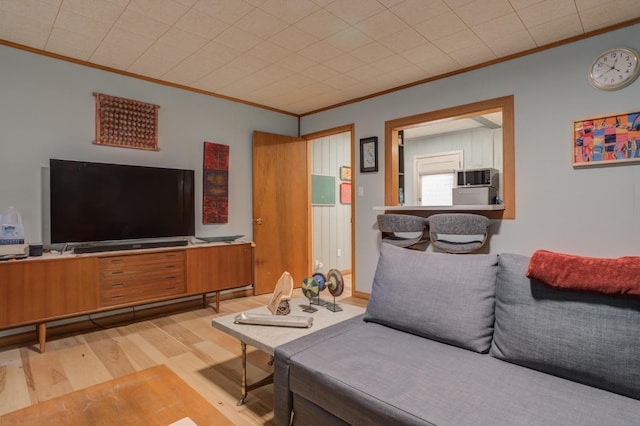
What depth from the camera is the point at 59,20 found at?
2467 millimetres

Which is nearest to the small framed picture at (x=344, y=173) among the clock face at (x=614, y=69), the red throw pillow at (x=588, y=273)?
the clock face at (x=614, y=69)

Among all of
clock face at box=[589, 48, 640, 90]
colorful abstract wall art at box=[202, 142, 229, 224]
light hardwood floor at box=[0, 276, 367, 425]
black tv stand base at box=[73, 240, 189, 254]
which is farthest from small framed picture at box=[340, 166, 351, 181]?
clock face at box=[589, 48, 640, 90]

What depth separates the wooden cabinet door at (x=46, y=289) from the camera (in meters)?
2.46

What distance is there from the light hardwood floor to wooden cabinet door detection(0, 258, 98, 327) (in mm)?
311

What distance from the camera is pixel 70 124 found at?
3119 millimetres

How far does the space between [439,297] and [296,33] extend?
2165mm

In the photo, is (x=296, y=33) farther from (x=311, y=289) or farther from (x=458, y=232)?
(x=458, y=232)

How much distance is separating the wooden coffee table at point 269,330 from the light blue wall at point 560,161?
1.86 meters

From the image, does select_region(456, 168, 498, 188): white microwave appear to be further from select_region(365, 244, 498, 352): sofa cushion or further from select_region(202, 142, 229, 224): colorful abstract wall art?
select_region(202, 142, 229, 224): colorful abstract wall art

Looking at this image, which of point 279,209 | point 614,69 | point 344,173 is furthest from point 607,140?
point 344,173

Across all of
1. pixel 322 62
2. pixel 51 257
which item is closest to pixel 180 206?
pixel 51 257

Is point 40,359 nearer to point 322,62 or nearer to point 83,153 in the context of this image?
point 83,153

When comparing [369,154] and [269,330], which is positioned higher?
[369,154]

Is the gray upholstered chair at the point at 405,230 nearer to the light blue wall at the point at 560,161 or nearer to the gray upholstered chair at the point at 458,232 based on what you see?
the gray upholstered chair at the point at 458,232
